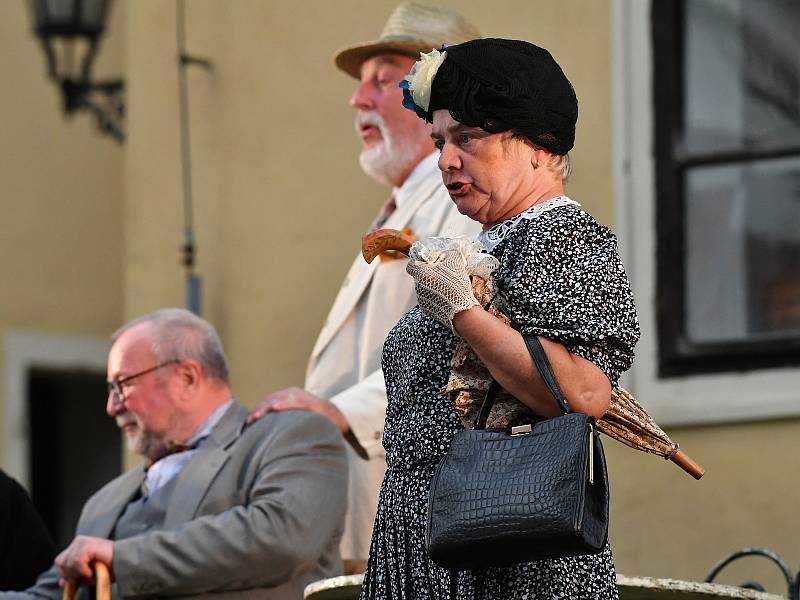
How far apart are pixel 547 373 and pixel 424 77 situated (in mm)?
596

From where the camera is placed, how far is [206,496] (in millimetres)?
5594

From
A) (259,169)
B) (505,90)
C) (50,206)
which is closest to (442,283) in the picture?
(505,90)

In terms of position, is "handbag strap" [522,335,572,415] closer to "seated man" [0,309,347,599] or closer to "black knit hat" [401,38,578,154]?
"black knit hat" [401,38,578,154]

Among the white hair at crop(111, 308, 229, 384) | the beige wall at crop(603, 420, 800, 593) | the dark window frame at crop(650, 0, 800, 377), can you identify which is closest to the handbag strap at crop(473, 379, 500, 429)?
the white hair at crop(111, 308, 229, 384)

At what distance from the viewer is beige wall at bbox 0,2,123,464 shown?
11211 millimetres

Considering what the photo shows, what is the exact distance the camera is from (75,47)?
9875mm

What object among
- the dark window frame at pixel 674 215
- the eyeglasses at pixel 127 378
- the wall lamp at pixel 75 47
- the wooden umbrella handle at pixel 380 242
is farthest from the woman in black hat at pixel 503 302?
the wall lamp at pixel 75 47

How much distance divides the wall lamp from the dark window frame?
11.1 feet

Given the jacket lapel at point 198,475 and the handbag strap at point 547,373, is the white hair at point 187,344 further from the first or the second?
the handbag strap at point 547,373

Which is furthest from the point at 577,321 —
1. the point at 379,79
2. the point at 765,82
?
the point at 765,82

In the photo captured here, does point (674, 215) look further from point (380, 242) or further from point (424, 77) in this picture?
point (424, 77)

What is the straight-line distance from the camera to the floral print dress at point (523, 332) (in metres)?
3.42

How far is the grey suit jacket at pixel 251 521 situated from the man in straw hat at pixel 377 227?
12cm

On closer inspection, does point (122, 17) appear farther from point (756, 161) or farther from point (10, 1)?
point (756, 161)
